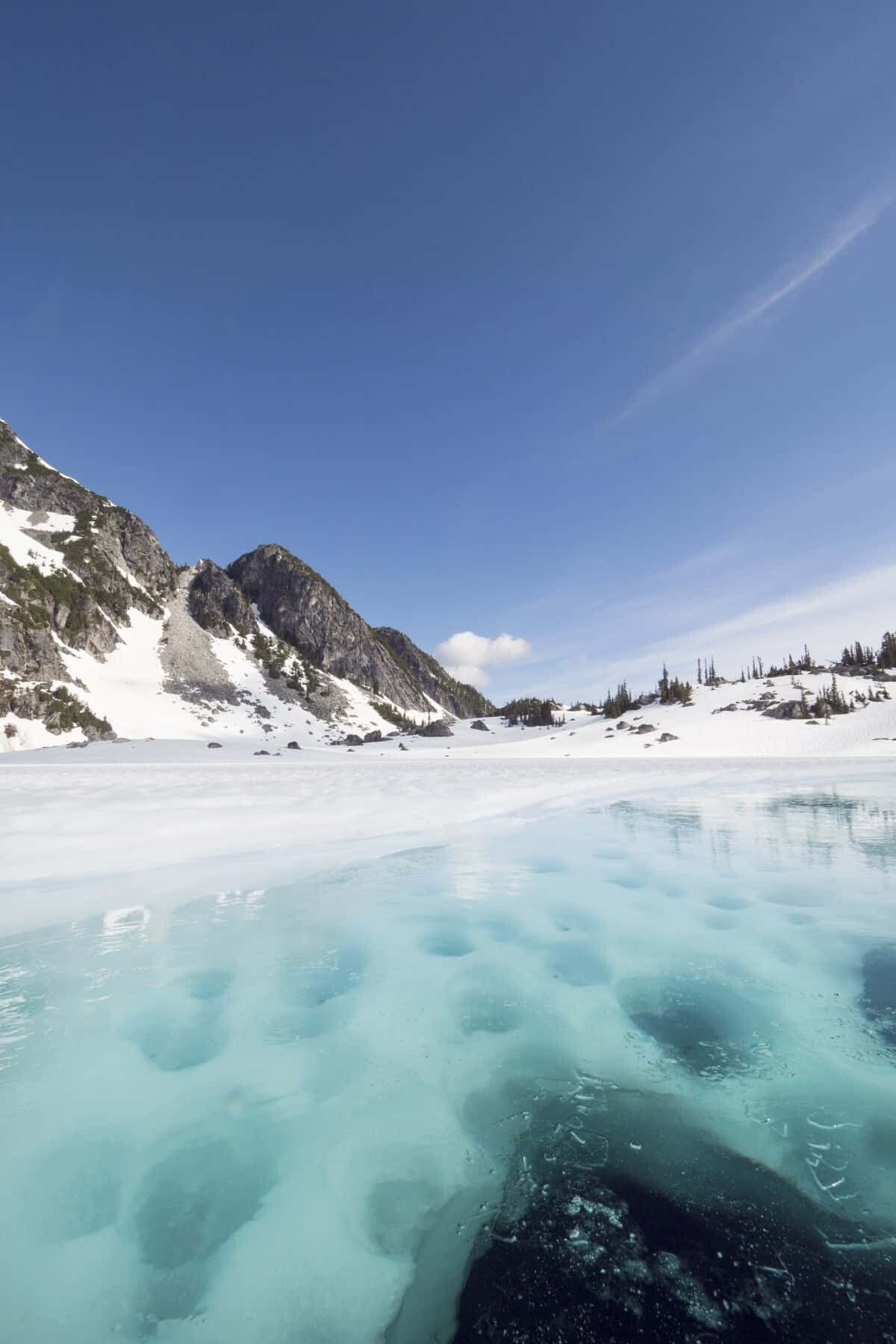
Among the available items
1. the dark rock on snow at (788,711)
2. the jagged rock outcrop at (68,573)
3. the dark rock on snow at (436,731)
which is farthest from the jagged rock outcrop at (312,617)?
the dark rock on snow at (788,711)

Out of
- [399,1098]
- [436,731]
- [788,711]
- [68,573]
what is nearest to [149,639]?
[68,573]

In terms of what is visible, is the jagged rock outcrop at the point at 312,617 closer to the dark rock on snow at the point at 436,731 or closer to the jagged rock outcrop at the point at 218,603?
the jagged rock outcrop at the point at 218,603

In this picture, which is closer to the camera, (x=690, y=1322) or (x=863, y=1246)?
(x=690, y=1322)

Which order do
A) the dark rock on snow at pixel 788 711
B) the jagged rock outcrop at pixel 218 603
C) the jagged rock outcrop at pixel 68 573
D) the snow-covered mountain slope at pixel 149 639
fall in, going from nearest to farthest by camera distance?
1. the dark rock on snow at pixel 788 711
2. the snow-covered mountain slope at pixel 149 639
3. the jagged rock outcrop at pixel 68 573
4. the jagged rock outcrop at pixel 218 603

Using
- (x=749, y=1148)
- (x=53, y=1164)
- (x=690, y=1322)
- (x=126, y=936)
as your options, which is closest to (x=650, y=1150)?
(x=749, y=1148)

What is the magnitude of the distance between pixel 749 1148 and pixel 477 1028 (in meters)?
2.21

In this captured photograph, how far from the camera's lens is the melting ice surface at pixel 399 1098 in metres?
2.61

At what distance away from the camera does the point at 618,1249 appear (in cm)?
255

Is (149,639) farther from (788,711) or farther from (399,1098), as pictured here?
(399,1098)

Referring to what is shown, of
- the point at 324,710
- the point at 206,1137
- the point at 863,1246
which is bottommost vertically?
the point at 206,1137

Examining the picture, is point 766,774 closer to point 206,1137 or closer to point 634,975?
point 634,975

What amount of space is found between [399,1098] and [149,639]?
9573cm

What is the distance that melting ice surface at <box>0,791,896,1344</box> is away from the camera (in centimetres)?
261

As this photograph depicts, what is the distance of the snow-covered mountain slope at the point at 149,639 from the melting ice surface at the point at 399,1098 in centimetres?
5238
